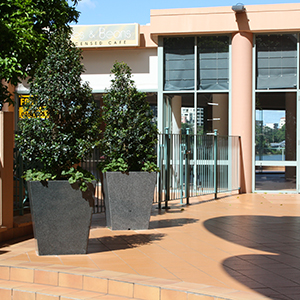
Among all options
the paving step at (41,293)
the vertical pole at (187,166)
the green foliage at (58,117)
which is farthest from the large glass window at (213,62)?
the paving step at (41,293)

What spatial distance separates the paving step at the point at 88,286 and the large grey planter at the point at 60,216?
48 centimetres

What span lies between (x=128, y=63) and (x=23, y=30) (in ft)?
22.4

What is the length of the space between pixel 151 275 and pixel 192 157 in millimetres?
6952

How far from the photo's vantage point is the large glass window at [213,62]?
40.8ft

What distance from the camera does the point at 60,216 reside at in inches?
192

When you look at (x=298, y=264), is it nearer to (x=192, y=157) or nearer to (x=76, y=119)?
(x=76, y=119)

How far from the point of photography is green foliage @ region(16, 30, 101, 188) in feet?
16.2

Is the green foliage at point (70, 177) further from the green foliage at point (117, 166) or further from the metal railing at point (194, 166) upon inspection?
the metal railing at point (194, 166)

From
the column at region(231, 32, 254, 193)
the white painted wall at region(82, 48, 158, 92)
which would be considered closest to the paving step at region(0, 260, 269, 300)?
the column at region(231, 32, 254, 193)

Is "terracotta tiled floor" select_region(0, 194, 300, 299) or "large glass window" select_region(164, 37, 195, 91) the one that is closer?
"terracotta tiled floor" select_region(0, 194, 300, 299)

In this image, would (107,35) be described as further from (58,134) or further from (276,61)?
(58,134)

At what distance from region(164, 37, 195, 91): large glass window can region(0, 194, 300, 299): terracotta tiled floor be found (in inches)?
208

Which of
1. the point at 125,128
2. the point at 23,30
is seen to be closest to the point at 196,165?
the point at 125,128

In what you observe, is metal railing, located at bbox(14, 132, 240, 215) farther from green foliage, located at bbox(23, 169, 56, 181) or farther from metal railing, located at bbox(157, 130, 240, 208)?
green foliage, located at bbox(23, 169, 56, 181)
